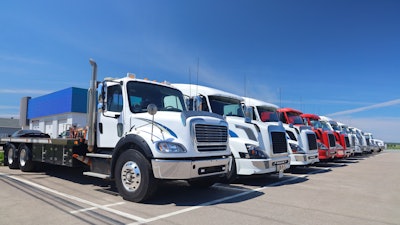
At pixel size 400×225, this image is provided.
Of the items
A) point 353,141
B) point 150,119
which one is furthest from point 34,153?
point 353,141

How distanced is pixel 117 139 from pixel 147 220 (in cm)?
251

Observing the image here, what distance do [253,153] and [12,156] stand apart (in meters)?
9.13

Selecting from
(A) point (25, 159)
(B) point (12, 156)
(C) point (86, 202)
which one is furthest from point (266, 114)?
(B) point (12, 156)

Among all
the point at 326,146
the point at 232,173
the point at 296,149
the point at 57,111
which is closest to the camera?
the point at 232,173

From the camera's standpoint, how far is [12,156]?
11.0 metres

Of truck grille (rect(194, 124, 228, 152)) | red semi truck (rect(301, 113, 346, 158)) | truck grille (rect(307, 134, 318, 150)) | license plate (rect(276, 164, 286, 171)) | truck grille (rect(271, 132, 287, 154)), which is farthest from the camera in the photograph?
red semi truck (rect(301, 113, 346, 158))

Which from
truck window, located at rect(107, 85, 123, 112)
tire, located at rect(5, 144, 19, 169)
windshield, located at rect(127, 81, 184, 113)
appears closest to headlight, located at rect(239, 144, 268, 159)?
windshield, located at rect(127, 81, 184, 113)

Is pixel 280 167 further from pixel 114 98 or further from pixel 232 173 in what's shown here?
pixel 114 98

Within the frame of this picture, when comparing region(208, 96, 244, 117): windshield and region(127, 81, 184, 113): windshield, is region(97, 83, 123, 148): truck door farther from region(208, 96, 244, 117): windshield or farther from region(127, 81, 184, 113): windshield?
region(208, 96, 244, 117): windshield

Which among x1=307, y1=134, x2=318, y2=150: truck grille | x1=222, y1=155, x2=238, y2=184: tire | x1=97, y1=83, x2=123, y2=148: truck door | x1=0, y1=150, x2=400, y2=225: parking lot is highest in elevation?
x1=97, y1=83, x2=123, y2=148: truck door

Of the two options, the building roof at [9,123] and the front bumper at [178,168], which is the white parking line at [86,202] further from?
the building roof at [9,123]

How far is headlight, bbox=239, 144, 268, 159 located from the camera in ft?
25.2

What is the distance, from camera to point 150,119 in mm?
5934

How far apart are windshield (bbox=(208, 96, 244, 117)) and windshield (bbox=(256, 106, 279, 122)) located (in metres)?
1.37
